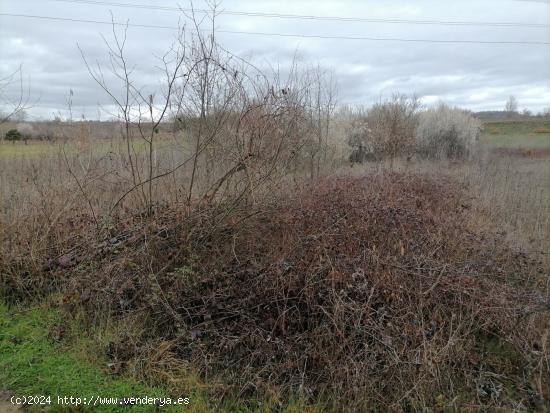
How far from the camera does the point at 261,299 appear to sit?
151 inches

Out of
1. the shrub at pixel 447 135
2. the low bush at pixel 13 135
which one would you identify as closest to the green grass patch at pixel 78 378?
the low bush at pixel 13 135

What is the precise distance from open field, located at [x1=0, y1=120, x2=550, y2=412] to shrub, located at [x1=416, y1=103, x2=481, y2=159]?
1497 centimetres

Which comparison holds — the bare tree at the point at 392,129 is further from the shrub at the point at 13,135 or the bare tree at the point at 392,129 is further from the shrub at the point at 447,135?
the shrub at the point at 13,135

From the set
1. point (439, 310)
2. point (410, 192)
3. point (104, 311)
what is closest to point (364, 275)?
point (439, 310)

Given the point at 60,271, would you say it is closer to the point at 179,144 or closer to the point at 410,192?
the point at 179,144

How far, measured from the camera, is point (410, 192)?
7.07 metres

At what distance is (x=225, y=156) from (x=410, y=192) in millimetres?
3798

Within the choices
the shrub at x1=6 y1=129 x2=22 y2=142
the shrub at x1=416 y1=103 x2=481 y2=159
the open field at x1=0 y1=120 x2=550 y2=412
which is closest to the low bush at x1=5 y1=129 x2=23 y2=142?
the shrub at x1=6 y1=129 x2=22 y2=142

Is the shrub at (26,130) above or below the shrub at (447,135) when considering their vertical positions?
below

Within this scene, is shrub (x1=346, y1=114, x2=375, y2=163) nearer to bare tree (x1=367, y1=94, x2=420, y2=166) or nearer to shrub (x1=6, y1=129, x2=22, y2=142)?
bare tree (x1=367, y1=94, x2=420, y2=166)

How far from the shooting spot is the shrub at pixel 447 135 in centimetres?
1967

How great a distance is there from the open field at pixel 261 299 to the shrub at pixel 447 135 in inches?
589

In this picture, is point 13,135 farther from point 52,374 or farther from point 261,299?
point 261,299

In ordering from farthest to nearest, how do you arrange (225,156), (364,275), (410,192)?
(410,192) → (225,156) → (364,275)
